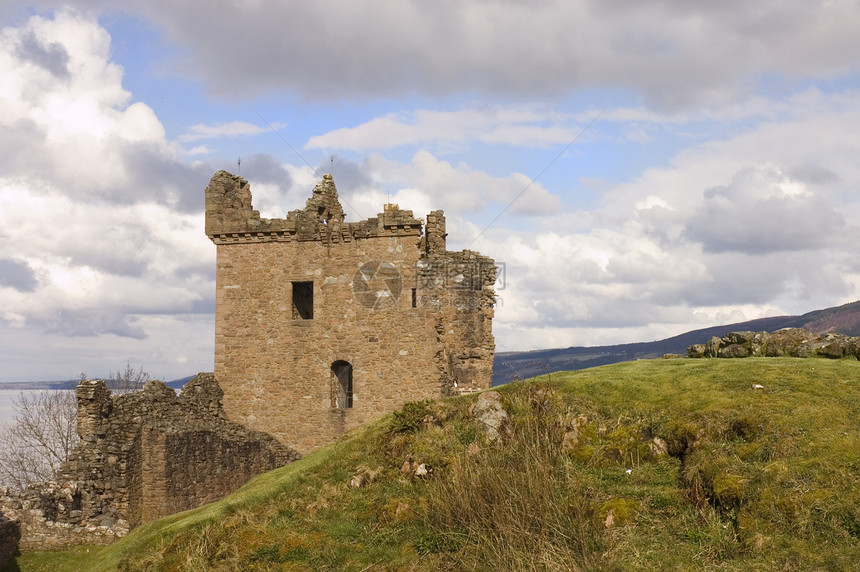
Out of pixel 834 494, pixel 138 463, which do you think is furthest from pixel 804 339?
pixel 138 463

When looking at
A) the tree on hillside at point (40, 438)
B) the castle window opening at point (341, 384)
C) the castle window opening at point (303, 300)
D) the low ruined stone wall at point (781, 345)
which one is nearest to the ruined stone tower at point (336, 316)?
the castle window opening at point (341, 384)

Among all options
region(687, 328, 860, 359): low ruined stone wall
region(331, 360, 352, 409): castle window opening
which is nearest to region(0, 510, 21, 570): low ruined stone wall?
region(331, 360, 352, 409): castle window opening

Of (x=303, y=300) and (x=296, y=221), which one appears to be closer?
(x=296, y=221)

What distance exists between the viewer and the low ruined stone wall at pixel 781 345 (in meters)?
18.0

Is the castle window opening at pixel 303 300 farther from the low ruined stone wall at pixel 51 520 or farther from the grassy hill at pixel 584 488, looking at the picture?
the grassy hill at pixel 584 488

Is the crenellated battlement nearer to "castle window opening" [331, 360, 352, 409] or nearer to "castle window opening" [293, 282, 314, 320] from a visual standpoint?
"castle window opening" [293, 282, 314, 320]

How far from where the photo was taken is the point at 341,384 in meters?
26.1

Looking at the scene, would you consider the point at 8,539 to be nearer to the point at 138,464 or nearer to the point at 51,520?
the point at 51,520

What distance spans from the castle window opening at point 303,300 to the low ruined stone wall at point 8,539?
10.7 m

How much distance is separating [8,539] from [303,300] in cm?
1212

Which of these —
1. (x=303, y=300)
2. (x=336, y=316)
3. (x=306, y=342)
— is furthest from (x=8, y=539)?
(x=303, y=300)

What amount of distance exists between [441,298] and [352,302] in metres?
3.08

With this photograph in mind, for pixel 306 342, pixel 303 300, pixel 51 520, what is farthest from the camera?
pixel 303 300

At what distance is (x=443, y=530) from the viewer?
12305mm
